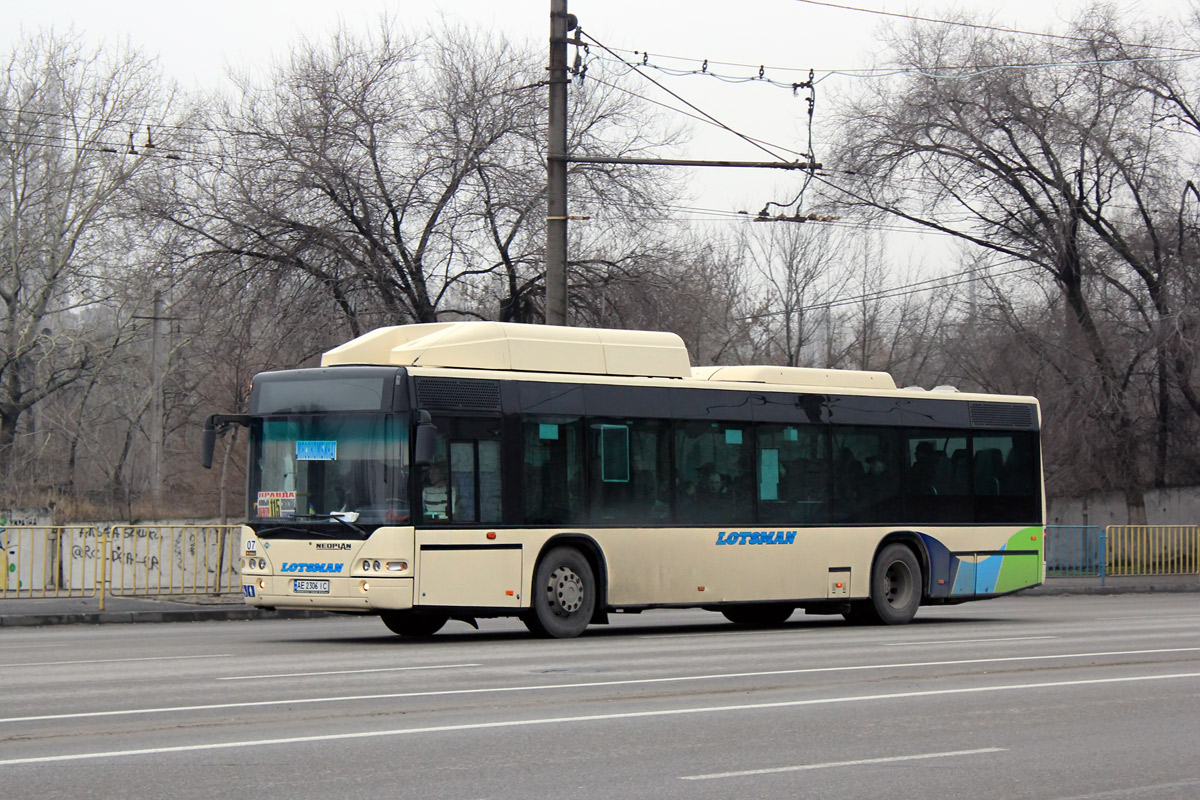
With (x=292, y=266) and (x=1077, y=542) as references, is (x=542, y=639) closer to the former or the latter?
(x=292, y=266)

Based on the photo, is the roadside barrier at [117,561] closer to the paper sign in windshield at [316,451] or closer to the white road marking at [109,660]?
the paper sign in windshield at [316,451]

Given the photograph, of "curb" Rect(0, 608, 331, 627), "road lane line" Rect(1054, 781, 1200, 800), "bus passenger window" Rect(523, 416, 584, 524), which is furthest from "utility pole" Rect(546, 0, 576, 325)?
"road lane line" Rect(1054, 781, 1200, 800)

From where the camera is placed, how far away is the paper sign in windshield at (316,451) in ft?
51.9

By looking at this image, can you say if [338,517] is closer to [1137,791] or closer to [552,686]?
[552,686]

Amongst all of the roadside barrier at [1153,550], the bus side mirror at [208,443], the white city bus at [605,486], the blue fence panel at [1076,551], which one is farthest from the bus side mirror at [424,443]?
the roadside barrier at [1153,550]

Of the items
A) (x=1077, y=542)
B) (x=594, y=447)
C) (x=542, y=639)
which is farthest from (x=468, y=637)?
(x=1077, y=542)

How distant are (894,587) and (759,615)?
6.14 feet

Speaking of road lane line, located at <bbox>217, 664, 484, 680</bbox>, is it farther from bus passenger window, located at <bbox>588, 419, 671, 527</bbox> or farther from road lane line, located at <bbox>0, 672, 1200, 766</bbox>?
bus passenger window, located at <bbox>588, 419, 671, 527</bbox>

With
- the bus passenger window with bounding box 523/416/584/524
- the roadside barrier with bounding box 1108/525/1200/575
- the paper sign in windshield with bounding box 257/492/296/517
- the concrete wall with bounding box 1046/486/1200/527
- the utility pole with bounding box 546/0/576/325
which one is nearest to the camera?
the paper sign in windshield with bounding box 257/492/296/517

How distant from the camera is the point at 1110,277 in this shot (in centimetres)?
3738

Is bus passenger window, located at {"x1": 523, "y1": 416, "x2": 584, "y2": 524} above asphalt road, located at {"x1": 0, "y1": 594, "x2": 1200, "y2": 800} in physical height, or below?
above

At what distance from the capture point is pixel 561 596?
1655 centimetres

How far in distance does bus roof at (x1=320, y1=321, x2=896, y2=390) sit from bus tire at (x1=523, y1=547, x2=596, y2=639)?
2.11 meters

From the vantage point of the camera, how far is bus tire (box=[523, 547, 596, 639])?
16312 mm
